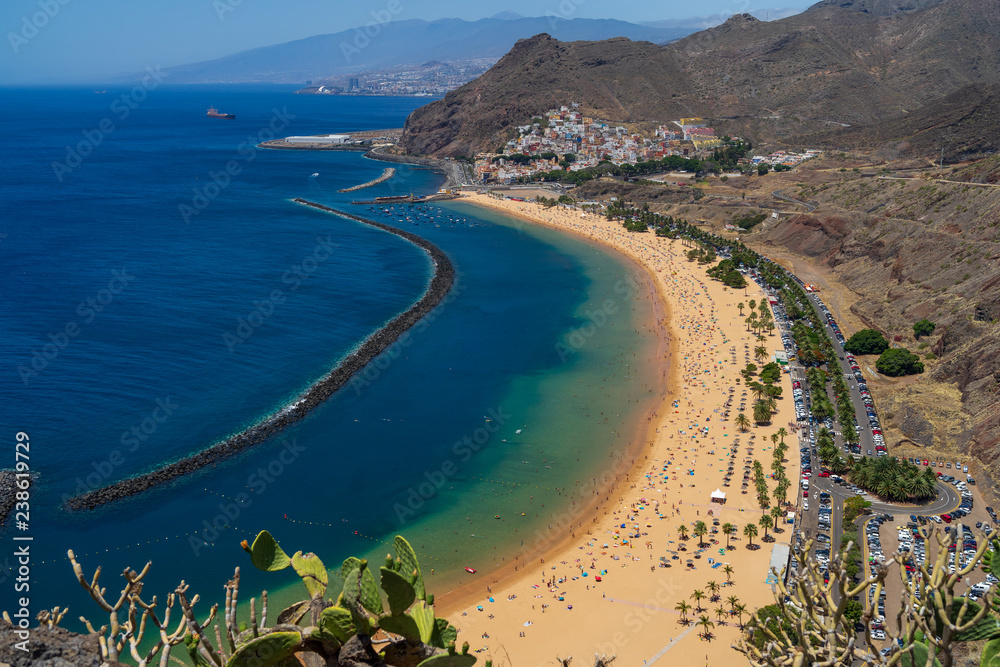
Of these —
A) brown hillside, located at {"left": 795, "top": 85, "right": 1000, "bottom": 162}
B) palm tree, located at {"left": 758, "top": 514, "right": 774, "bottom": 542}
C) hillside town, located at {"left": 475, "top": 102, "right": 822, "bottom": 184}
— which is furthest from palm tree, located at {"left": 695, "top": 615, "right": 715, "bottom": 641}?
hillside town, located at {"left": 475, "top": 102, "right": 822, "bottom": 184}

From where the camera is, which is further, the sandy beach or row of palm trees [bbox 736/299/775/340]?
row of palm trees [bbox 736/299/775/340]

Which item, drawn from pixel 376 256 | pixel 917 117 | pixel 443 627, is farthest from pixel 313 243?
pixel 917 117

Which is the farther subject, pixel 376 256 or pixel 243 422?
pixel 376 256

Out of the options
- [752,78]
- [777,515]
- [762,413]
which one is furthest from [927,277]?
[752,78]

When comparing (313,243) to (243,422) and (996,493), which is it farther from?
A: (996,493)

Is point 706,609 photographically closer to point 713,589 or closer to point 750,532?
point 713,589

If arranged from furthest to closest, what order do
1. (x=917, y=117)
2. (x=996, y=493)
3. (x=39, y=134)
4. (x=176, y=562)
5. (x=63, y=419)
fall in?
(x=39, y=134), (x=917, y=117), (x=63, y=419), (x=996, y=493), (x=176, y=562)

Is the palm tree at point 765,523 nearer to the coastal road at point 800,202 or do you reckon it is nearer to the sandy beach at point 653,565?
the sandy beach at point 653,565

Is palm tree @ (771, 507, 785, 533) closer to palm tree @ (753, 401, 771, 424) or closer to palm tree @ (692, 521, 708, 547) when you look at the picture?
palm tree @ (692, 521, 708, 547)
